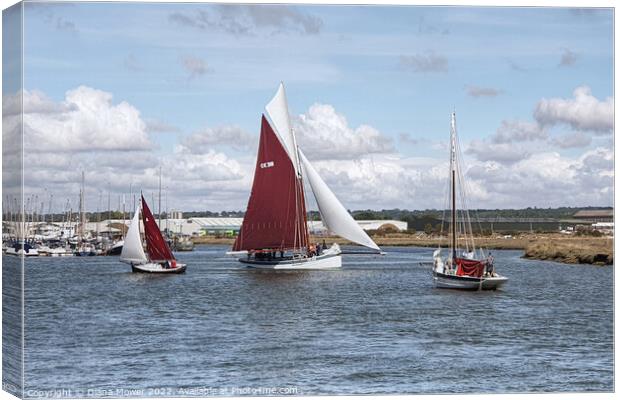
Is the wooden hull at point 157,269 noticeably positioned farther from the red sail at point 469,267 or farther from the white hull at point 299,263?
the red sail at point 469,267

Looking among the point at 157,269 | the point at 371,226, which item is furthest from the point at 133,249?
the point at 371,226

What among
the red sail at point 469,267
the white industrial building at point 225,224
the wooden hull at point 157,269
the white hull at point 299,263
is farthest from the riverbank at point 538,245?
the wooden hull at point 157,269

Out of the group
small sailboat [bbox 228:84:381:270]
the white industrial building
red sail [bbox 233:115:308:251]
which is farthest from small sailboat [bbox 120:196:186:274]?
red sail [bbox 233:115:308:251]

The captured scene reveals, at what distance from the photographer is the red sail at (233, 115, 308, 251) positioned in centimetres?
4822

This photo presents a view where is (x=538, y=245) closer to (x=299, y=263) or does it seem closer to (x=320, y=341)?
(x=299, y=263)

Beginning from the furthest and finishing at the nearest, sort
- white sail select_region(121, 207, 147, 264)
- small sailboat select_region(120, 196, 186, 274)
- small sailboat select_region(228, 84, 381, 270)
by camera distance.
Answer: white sail select_region(121, 207, 147, 264) < small sailboat select_region(120, 196, 186, 274) < small sailboat select_region(228, 84, 381, 270)

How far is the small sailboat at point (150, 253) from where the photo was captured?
175 feet

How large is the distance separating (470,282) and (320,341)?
44.8 ft

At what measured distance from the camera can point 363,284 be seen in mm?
43969

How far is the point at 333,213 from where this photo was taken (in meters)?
47.7

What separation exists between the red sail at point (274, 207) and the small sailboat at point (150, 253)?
3526 millimetres

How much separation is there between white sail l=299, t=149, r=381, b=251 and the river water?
4.82 metres

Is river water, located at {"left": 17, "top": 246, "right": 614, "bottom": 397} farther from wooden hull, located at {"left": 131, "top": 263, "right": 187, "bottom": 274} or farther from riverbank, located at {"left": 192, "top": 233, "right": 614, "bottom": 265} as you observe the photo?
wooden hull, located at {"left": 131, "top": 263, "right": 187, "bottom": 274}

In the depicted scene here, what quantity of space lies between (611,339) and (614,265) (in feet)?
5.31
